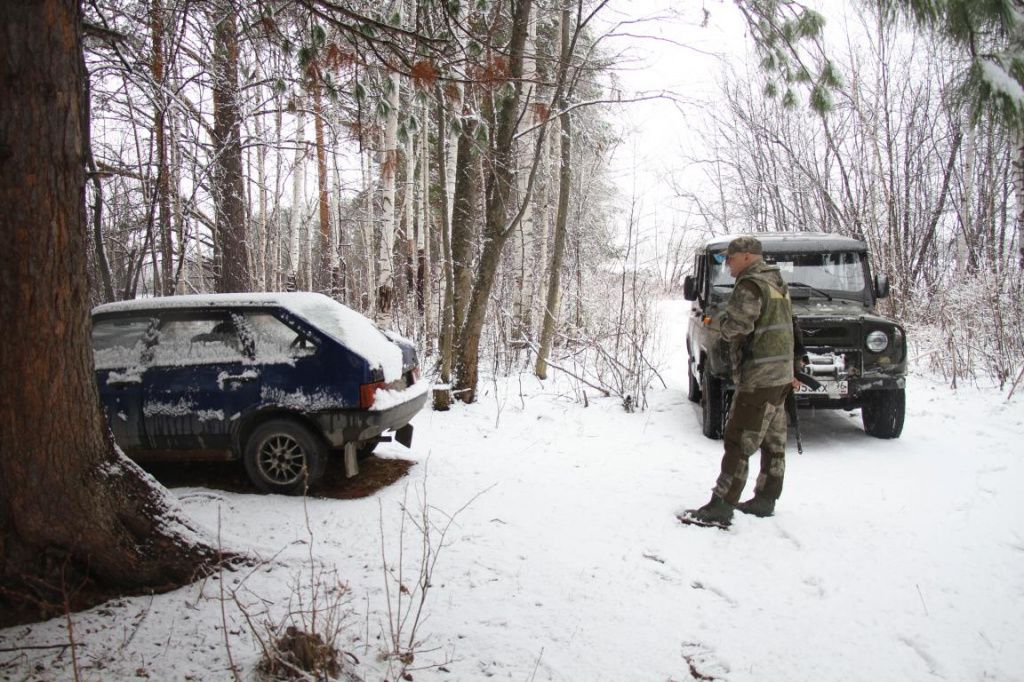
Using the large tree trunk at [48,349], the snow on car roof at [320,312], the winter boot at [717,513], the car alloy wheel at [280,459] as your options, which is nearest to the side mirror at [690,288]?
the winter boot at [717,513]

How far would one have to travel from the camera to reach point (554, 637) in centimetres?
294

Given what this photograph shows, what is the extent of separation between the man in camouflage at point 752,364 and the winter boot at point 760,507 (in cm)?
25

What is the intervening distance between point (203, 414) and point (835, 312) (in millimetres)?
5915

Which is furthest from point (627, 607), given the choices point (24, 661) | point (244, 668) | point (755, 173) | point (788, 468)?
point (755, 173)

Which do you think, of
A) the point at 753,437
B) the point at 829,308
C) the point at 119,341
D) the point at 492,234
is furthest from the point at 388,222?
the point at 753,437

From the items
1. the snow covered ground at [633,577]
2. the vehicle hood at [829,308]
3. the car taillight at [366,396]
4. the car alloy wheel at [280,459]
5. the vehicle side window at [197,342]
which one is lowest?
the snow covered ground at [633,577]

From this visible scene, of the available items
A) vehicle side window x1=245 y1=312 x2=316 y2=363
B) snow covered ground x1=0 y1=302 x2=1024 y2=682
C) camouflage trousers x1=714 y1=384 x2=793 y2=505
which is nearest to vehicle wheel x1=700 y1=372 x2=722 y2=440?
snow covered ground x1=0 y1=302 x2=1024 y2=682

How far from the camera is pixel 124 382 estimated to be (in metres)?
5.00

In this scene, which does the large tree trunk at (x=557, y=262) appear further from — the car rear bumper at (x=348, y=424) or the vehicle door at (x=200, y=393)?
the vehicle door at (x=200, y=393)

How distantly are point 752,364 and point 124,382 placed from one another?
4837mm

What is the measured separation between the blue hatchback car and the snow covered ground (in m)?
0.40

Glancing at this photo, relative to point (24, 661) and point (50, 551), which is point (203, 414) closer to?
point (50, 551)

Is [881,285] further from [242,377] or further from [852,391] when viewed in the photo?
[242,377]

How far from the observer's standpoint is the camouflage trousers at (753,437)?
4297mm
